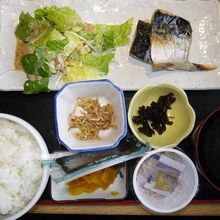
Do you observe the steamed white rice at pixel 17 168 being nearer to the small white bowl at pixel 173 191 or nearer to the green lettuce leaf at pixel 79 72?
the green lettuce leaf at pixel 79 72

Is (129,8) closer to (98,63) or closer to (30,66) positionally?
(98,63)

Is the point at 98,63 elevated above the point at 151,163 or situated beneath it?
elevated above

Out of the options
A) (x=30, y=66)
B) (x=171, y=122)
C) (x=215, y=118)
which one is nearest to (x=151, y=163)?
(x=171, y=122)

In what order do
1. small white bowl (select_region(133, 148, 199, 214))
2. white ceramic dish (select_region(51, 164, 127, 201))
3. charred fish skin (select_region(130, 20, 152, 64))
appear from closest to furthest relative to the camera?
1. small white bowl (select_region(133, 148, 199, 214))
2. white ceramic dish (select_region(51, 164, 127, 201))
3. charred fish skin (select_region(130, 20, 152, 64))

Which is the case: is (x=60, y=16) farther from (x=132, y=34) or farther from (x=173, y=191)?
(x=173, y=191)

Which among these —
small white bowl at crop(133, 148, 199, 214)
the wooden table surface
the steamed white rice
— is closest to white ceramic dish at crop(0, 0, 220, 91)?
the steamed white rice

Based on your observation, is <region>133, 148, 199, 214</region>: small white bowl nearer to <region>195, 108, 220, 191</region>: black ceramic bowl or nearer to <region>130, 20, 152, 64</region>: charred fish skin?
<region>195, 108, 220, 191</region>: black ceramic bowl
